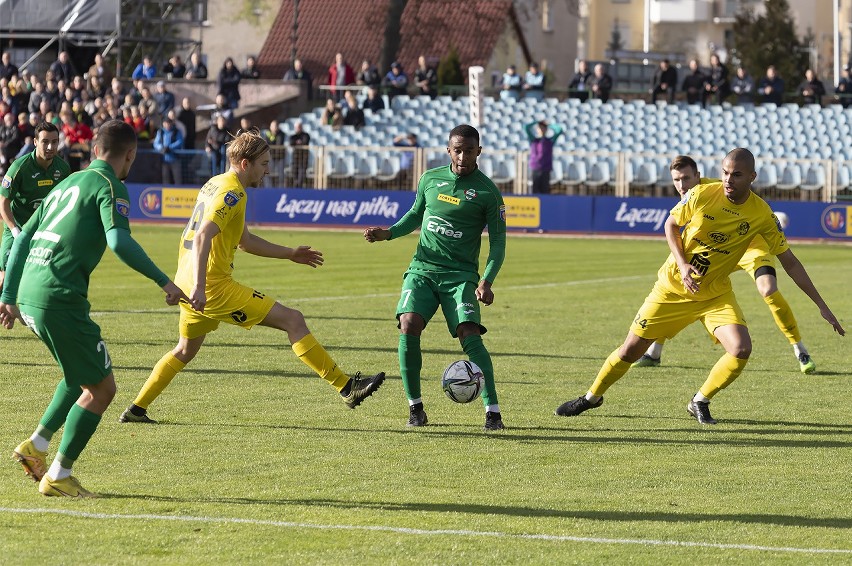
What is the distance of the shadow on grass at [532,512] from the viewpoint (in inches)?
281

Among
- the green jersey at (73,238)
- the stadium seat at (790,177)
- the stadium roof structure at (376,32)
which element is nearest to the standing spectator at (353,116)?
the stadium seat at (790,177)

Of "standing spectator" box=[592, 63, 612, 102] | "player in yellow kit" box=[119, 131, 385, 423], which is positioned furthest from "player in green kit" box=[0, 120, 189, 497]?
"standing spectator" box=[592, 63, 612, 102]

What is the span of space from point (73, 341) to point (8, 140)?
2931cm

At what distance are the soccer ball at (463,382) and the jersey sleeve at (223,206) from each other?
174 centimetres

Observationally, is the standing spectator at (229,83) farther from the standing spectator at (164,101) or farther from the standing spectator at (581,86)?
the standing spectator at (581,86)

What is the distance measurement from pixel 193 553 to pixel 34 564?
0.66 metres

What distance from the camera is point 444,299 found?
32.1ft

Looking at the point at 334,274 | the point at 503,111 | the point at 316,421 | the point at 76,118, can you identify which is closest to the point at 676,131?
the point at 503,111

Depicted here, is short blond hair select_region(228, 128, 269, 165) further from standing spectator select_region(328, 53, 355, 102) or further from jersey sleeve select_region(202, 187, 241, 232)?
standing spectator select_region(328, 53, 355, 102)

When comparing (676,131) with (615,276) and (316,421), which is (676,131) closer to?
(615,276)

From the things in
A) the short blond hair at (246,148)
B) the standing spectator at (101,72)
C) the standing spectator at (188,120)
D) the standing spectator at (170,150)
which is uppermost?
the standing spectator at (101,72)

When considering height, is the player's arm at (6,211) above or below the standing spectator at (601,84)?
below

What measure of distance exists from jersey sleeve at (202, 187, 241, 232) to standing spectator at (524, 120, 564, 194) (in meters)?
24.8

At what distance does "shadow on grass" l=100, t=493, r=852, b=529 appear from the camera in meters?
7.14
